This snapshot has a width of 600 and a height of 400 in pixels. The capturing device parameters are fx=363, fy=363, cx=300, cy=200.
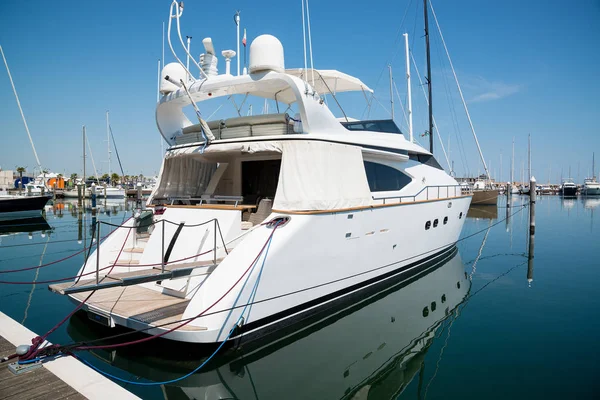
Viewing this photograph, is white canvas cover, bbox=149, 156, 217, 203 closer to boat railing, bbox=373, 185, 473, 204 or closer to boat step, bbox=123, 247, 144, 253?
boat step, bbox=123, 247, 144, 253

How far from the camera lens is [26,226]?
22.4 metres

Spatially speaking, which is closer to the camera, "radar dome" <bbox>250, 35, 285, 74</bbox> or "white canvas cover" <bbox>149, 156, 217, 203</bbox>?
"radar dome" <bbox>250, 35, 285, 74</bbox>

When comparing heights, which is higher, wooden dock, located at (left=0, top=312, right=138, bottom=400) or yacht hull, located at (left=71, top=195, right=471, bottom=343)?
yacht hull, located at (left=71, top=195, right=471, bottom=343)

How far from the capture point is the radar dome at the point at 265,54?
6.97m

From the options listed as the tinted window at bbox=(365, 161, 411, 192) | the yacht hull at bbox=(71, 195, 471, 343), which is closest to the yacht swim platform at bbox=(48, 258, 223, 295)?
the yacht hull at bbox=(71, 195, 471, 343)

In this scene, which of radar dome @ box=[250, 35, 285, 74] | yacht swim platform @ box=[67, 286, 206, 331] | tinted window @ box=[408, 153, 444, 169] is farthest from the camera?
tinted window @ box=[408, 153, 444, 169]

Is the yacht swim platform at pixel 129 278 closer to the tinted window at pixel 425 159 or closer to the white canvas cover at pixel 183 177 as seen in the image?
the white canvas cover at pixel 183 177

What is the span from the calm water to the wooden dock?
0.73 metres

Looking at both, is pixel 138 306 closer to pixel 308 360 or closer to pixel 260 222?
pixel 260 222

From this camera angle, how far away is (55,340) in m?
6.01

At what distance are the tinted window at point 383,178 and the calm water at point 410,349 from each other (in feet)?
8.39

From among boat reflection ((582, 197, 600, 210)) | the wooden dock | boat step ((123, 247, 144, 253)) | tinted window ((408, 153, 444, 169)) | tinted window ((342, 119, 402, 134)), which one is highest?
tinted window ((342, 119, 402, 134))

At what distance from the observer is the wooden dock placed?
3705mm

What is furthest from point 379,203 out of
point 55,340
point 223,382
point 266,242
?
point 55,340
